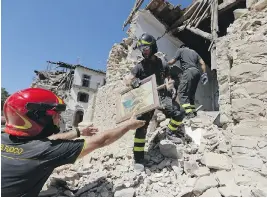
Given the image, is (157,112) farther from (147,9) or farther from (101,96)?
(147,9)

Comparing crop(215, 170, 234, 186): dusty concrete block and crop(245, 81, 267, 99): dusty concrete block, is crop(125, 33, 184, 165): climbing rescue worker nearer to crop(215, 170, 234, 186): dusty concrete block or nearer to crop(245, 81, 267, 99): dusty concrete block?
crop(215, 170, 234, 186): dusty concrete block

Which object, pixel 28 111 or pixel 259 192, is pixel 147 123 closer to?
pixel 259 192

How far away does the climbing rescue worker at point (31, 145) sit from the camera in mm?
1844

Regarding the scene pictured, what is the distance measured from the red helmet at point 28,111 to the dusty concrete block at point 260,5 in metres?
3.14

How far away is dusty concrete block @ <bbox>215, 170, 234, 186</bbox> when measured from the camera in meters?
2.54

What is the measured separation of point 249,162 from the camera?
2545 mm

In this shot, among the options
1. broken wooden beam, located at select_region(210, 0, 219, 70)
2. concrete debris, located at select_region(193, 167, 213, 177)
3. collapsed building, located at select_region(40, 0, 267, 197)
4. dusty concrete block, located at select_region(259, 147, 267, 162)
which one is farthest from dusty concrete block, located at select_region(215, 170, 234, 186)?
broken wooden beam, located at select_region(210, 0, 219, 70)

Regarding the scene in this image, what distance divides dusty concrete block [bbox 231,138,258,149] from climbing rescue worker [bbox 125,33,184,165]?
43.0 inches

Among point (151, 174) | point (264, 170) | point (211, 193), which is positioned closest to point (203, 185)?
point (211, 193)

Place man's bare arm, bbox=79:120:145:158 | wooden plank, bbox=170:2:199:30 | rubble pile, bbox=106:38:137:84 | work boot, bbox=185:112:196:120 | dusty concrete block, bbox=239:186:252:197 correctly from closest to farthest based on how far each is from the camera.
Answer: man's bare arm, bbox=79:120:145:158 → dusty concrete block, bbox=239:186:252:197 → work boot, bbox=185:112:196:120 → rubble pile, bbox=106:38:137:84 → wooden plank, bbox=170:2:199:30

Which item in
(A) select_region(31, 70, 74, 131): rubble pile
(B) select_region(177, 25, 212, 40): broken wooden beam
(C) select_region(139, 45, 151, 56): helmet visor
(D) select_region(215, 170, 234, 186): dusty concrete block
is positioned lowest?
(D) select_region(215, 170, 234, 186): dusty concrete block

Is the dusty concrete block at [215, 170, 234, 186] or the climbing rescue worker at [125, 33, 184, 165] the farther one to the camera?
the climbing rescue worker at [125, 33, 184, 165]

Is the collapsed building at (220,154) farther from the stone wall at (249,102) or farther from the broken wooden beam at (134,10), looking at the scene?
the broken wooden beam at (134,10)

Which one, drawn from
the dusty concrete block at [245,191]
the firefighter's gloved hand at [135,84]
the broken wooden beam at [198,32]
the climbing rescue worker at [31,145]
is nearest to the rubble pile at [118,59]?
the broken wooden beam at [198,32]
